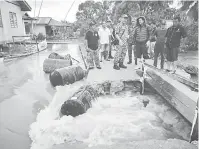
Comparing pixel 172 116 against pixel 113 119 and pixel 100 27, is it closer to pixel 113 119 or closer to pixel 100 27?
pixel 113 119

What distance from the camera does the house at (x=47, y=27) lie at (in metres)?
37.4

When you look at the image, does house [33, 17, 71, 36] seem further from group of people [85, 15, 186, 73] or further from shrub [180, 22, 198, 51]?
group of people [85, 15, 186, 73]

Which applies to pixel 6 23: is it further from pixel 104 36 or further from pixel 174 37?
pixel 174 37

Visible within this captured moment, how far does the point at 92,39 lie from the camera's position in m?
7.17

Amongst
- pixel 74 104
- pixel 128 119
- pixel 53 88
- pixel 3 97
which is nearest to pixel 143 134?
pixel 128 119

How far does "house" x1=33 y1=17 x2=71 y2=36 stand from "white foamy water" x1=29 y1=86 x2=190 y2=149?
34369 mm

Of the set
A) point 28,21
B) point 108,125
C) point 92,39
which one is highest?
point 28,21

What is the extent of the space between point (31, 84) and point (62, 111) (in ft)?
8.94

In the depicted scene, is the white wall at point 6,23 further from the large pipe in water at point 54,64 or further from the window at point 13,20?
the large pipe in water at point 54,64

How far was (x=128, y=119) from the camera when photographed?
4.74 metres

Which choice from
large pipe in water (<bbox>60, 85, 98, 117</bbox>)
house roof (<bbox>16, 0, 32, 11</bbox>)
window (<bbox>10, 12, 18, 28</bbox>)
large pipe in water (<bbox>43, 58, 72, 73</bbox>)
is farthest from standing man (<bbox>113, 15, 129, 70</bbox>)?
house roof (<bbox>16, 0, 32, 11</bbox>)

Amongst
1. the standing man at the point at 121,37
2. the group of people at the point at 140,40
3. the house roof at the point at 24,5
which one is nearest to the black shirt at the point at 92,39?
the group of people at the point at 140,40

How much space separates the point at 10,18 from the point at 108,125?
15.2m

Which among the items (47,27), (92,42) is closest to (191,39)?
(92,42)
